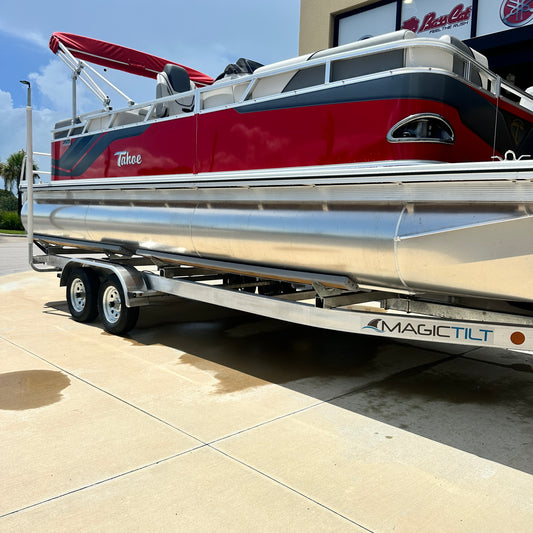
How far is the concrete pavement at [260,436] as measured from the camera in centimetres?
263

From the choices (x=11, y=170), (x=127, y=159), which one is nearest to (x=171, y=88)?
(x=127, y=159)

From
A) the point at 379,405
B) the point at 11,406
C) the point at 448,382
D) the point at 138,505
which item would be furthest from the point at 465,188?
the point at 11,406

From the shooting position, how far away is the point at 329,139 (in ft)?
13.5

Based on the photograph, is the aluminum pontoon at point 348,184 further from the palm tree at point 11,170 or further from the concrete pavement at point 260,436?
the palm tree at point 11,170

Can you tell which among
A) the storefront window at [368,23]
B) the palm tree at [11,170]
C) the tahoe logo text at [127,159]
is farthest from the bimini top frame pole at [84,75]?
the palm tree at [11,170]

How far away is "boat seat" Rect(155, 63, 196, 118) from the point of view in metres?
5.82

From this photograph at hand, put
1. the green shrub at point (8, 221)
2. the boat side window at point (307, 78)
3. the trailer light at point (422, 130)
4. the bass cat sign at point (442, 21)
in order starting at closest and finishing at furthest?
1. the trailer light at point (422, 130)
2. the boat side window at point (307, 78)
3. the bass cat sign at point (442, 21)
4. the green shrub at point (8, 221)

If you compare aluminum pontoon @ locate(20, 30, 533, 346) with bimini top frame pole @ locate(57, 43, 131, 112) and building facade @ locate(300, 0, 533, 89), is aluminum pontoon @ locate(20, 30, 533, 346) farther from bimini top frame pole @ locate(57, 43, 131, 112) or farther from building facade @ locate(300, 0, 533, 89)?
building facade @ locate(300, 0, 533, 89)

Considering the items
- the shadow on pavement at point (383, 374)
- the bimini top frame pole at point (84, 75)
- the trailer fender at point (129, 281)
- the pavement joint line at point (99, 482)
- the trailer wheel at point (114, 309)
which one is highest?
the bimini top frame pole at point (84, 75)

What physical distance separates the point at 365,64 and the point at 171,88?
2922mm

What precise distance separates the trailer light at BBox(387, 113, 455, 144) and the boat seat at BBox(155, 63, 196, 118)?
275 centimetres

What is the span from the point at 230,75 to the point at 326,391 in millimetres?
3224

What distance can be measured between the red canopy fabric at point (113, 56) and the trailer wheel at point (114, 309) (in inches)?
136

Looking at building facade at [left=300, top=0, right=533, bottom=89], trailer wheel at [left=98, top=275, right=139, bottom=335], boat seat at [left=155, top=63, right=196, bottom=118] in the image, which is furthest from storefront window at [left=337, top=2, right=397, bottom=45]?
trailer wheel at [left=98, top=275, right=139, bottom=335]
